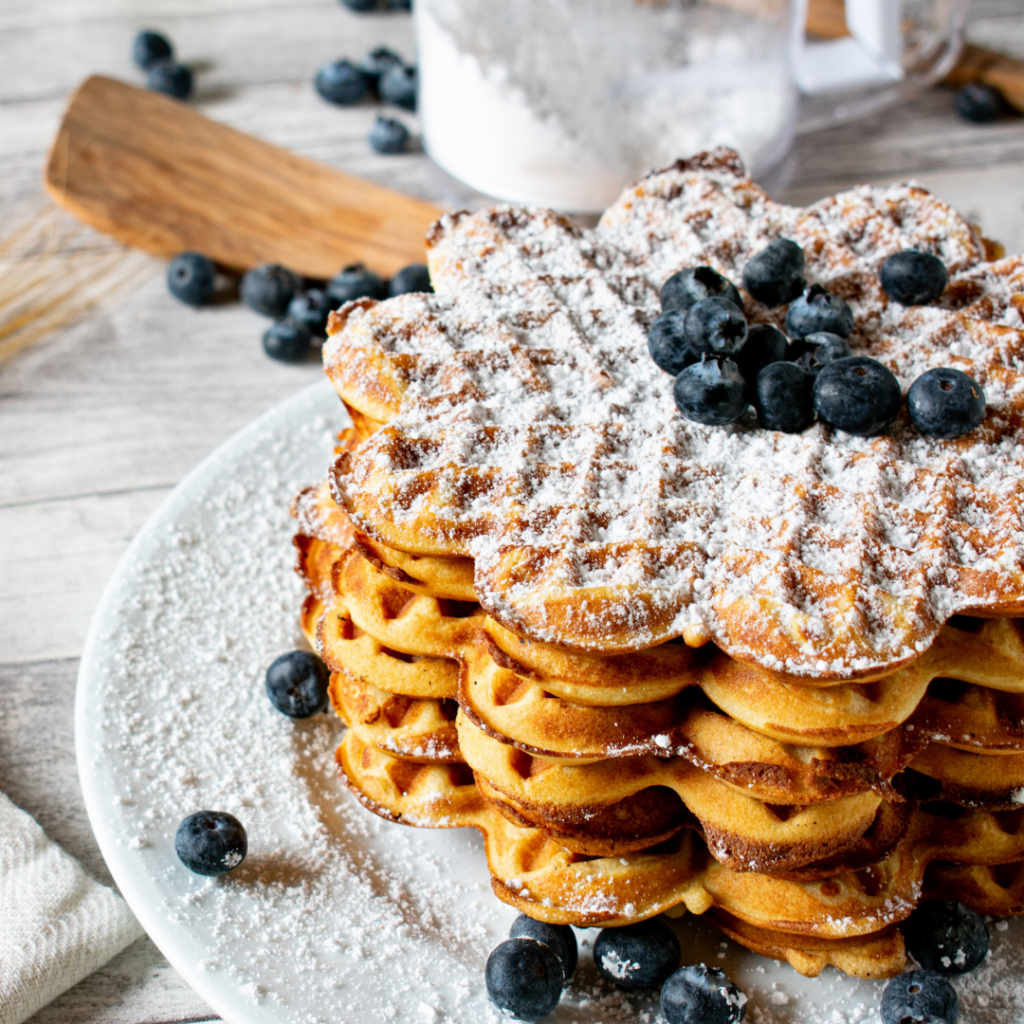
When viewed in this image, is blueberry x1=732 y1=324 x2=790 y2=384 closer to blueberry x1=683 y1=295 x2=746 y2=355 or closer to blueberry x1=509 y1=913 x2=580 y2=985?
blueberry x1=683 y1=295 x2=746 y2=355

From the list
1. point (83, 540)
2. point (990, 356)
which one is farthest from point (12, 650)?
point (990, 356)

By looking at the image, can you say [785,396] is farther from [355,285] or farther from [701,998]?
[355,285]

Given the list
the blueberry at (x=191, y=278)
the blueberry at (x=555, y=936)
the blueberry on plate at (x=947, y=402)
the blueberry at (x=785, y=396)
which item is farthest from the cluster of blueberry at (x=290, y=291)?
the blueberry at (x=555, y=936)

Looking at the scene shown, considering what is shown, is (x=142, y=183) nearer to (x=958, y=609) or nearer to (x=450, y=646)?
(x=450, y=646)

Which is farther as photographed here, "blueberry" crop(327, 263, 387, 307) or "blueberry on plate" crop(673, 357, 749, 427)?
"blueberry" crop(327, 263, 387, 307)

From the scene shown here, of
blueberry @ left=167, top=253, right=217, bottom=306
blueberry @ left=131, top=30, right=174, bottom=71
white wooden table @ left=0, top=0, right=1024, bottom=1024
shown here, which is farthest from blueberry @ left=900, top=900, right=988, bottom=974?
blueberry @ left=131, top=30, right=174, bottom=71

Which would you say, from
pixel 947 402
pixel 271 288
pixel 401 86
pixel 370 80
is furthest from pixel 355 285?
pixel 947 402
